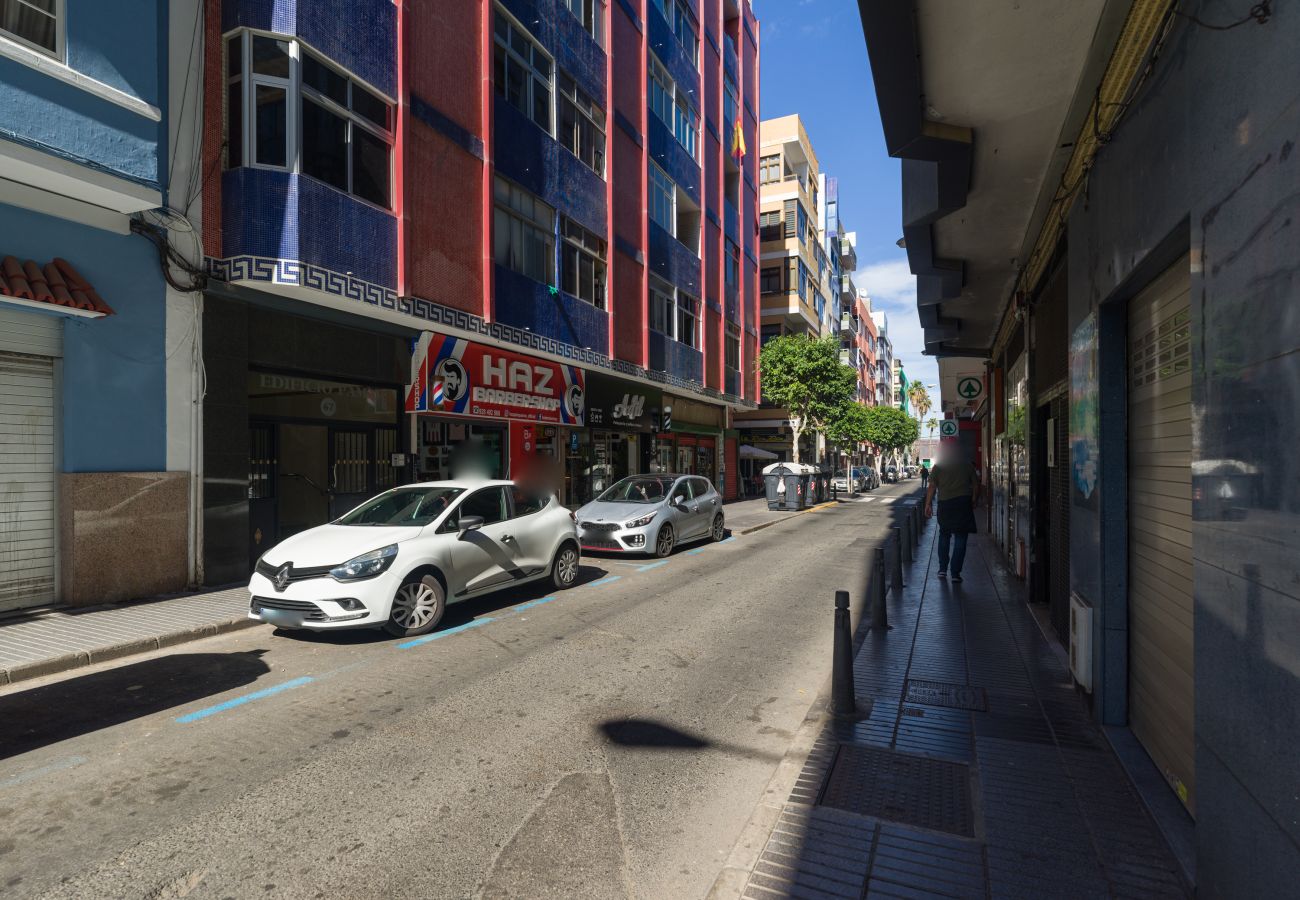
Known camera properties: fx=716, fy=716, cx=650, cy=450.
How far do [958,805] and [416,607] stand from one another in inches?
209

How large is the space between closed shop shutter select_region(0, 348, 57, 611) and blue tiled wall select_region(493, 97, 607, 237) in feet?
31.1

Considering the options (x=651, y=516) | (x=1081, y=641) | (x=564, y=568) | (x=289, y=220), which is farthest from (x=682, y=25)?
(x=1081, y=641)

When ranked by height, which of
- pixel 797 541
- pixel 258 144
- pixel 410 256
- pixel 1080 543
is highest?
pixel 258 144

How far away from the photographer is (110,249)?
8805 millimetres

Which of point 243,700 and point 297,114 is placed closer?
point 243,700

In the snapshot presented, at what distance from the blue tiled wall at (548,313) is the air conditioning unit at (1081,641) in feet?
40.9

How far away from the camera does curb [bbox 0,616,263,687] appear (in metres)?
5.95

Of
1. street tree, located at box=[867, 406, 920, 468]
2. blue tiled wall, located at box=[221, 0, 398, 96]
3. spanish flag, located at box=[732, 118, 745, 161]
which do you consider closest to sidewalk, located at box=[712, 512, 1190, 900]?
blue tiled wall, located at box=[221, 0, 398, 96]

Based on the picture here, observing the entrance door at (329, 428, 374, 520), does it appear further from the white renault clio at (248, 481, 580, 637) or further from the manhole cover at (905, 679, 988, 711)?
the manhole cover at (905, 679, 988, 711)

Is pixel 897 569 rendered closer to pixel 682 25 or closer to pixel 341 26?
pixel 341 26

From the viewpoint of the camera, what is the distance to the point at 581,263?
61.6 ft

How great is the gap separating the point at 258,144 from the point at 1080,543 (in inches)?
449

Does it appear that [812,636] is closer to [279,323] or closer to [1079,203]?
[1079,203]

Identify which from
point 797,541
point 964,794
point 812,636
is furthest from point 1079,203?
point 797,541
